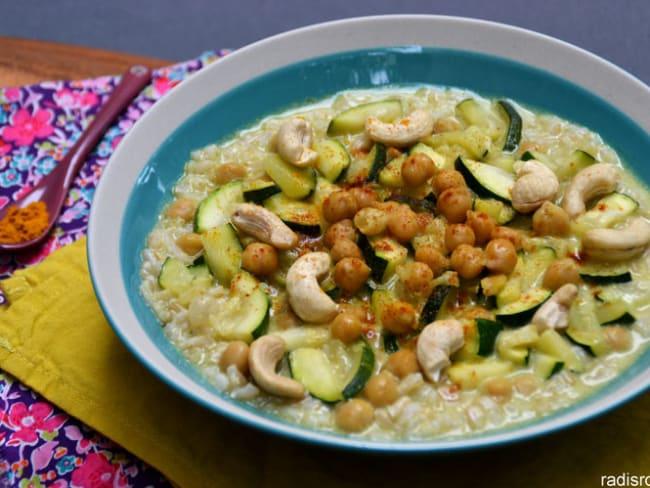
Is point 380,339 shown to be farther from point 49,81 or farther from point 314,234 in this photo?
point 49,81

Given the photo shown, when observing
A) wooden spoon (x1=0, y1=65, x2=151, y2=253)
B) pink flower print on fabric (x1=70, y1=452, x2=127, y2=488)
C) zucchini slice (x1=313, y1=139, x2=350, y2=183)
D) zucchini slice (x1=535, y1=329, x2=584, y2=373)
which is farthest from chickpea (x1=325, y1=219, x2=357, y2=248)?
wooden spoon (x1=0, y1=65, x2=151, y2=253)

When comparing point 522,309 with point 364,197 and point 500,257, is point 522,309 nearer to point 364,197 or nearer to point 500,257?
point 500,257

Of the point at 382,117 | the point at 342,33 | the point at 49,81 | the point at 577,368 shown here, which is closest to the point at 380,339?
the point at 577,368

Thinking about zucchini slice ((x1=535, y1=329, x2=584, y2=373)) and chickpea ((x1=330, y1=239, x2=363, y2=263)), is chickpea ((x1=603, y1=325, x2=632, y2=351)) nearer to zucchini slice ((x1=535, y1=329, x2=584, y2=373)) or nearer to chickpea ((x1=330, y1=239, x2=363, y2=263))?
zucchini slice ((x1=535, y1=329, x2=584, y2=373))

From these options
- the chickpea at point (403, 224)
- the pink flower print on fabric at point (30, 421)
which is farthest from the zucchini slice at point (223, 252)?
the pink flower print on fabric at point (30, 421)

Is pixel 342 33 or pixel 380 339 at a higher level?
pixel 342 33

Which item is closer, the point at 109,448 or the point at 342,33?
the point at 109,448
